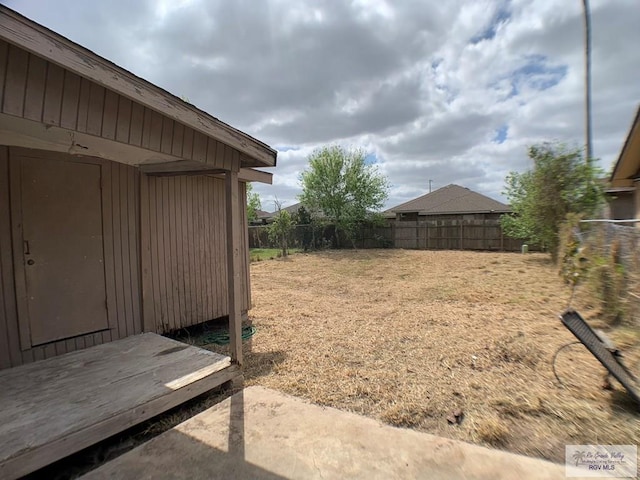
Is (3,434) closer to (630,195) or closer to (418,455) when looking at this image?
(418,455)

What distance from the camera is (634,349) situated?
3537 mm

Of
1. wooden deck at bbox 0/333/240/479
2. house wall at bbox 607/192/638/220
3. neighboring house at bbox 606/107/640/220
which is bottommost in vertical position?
wooden deck at bbox 0/333/240/479

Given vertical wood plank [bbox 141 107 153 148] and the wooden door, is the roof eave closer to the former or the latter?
vertical wood plank [bbox 141 107 153 148]

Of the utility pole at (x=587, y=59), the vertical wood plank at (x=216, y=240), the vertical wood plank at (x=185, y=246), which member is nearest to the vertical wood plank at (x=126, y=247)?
the vertical wood plank at (x=185, y=246)

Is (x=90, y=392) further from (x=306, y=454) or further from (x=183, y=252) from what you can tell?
Result: (x=183, y=252)

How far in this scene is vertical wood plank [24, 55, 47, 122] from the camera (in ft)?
5.78

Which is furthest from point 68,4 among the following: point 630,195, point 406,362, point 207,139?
point 630,195

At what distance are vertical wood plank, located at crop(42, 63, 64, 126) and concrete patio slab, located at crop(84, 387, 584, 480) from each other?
6.98 ft

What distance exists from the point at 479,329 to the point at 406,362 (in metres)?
1.69

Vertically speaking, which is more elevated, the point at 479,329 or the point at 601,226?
the point at 601,226

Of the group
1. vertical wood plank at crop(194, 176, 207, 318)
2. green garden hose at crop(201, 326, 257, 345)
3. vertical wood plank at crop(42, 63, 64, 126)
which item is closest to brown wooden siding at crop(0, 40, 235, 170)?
vertical wood plank at crop(42, 63, 64, 126)

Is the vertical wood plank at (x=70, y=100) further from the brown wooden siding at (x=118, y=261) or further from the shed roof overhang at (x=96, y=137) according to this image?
the brown wooden siding at (x=118, y=261)

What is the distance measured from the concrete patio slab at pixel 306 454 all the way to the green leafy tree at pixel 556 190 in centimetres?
974

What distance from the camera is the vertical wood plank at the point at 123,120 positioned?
2.21 metres
